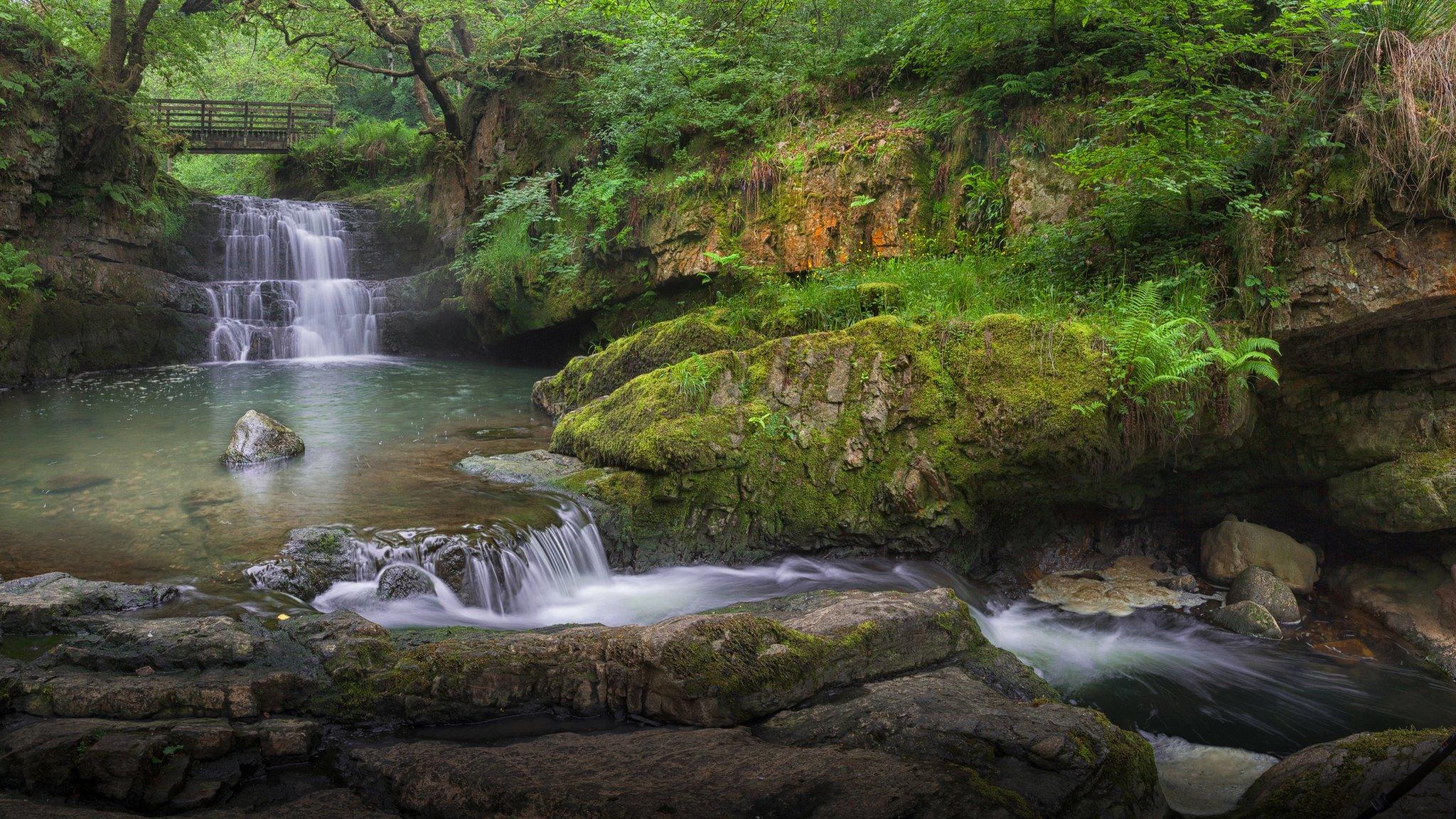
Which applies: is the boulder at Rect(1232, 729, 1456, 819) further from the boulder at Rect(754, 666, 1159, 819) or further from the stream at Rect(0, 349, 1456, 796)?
the stream at Rect(0, 349, 1456, 796)

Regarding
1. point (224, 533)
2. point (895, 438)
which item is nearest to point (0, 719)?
point (224, 533)

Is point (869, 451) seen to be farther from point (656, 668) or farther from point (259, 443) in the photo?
point (259, 443)

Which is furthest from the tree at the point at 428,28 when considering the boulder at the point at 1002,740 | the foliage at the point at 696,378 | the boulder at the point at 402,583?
the boulder at the point at 1002,740

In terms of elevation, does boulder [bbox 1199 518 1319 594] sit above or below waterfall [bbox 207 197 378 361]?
below

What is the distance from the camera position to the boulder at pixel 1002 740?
133 inches

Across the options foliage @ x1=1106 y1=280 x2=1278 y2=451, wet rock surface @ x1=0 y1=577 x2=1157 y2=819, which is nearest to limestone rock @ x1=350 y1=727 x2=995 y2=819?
wet rock surface @ x1=0 y1=577 x2=1157 y2=819

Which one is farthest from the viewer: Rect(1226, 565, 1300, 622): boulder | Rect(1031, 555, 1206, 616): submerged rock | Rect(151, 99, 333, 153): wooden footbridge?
Rect(151, 99, 333, 153): wooden footbridge

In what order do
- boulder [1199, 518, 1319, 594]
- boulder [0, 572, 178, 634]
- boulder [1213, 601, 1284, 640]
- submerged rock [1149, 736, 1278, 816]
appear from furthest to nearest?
boulder [1199, 518, 1319, 594]
boulder [1213, 601, 1284, 640]
boulder [0, 572, 178, 634]
submerged rock [1149, 736, 1278, 816]

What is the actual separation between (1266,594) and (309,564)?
7.47 m

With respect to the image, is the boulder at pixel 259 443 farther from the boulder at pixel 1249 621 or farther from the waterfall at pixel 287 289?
the boulder at pixel 1249 621

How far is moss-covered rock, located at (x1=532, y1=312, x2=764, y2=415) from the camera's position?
9.59 metres

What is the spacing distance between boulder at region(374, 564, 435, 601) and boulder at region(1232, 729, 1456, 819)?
5.01m

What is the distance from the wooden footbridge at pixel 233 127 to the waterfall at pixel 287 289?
3.54 meters

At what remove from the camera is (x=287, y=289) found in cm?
1748
